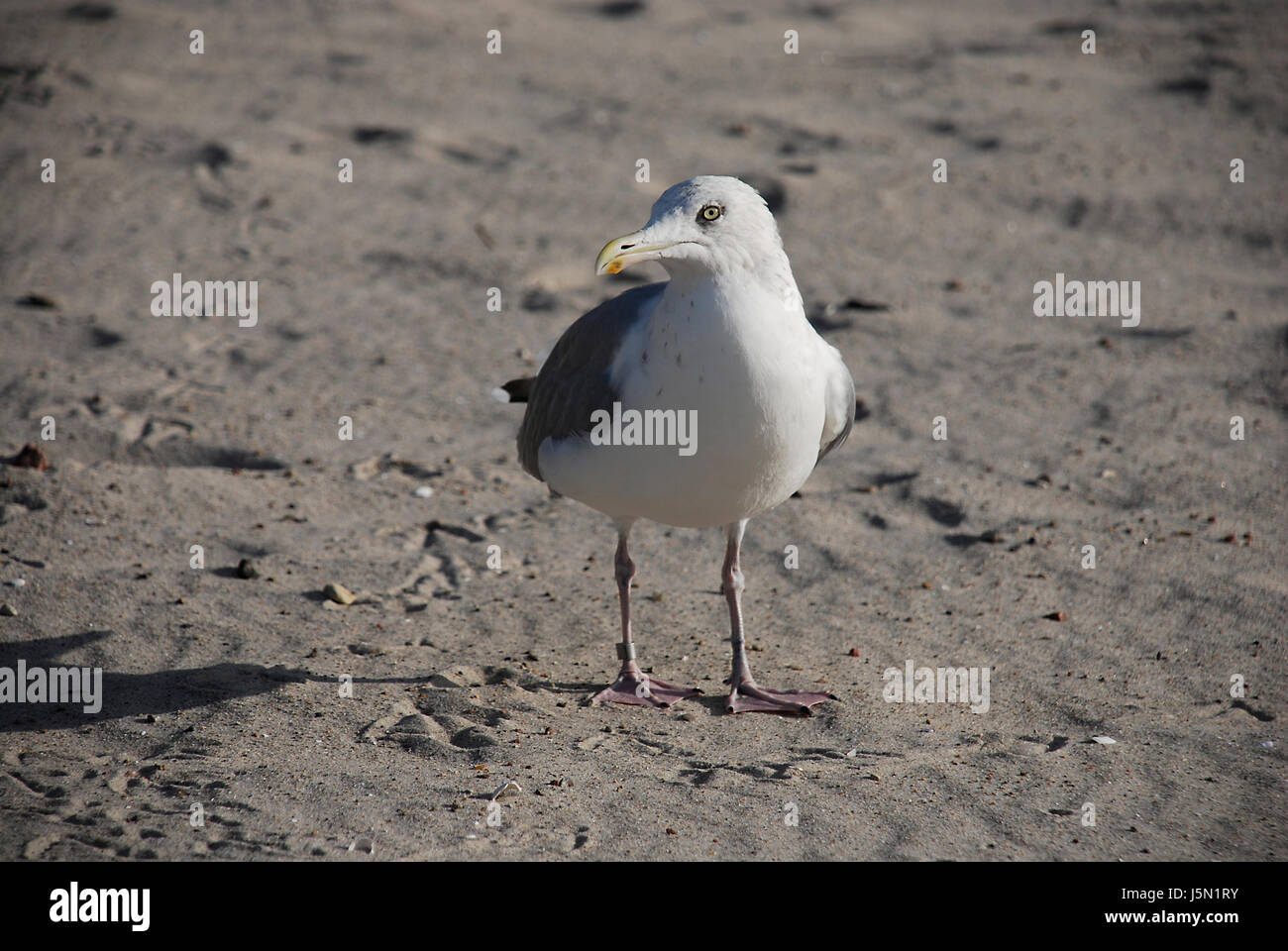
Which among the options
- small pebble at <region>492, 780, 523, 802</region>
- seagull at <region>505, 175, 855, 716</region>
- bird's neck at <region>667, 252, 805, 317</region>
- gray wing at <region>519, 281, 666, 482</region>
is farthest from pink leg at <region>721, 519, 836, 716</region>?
bird's neck at <region>667, 252, 805, 317</region>

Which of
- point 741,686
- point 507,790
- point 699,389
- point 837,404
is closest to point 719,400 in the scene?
point 699,389

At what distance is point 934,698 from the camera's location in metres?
5.39

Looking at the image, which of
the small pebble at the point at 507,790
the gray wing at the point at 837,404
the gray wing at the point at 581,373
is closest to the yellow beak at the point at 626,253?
the gray wing at the point at 581,373

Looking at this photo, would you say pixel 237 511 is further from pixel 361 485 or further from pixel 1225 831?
pixel 1225 831

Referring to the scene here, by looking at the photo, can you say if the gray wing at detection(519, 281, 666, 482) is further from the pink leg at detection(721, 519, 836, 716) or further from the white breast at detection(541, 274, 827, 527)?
the pink leg at detection(721, 519, 836, 716)

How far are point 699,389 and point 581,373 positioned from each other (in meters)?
0.84

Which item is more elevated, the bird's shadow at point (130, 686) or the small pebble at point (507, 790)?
the bird's shadow at point (130, 686)

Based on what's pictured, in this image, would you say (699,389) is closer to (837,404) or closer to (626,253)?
(626,253)

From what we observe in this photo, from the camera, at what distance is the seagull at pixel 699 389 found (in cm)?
438

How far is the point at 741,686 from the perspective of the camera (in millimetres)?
5375

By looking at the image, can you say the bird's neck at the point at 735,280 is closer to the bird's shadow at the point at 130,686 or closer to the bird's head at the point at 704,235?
the bird's head at the point at 704,235

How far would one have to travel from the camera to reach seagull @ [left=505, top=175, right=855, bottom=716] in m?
4.38

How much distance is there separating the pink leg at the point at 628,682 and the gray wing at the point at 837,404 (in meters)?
0.97

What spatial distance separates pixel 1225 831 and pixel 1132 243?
6.62 metres
